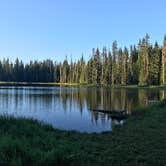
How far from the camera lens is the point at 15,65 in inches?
4788

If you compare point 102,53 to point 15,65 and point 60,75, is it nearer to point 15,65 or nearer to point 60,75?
point 60,75

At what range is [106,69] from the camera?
82750 mm

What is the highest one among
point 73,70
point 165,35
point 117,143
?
point 165,35

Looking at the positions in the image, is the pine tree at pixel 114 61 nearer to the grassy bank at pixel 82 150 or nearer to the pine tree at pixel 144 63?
the pine tree at pixel 144 63

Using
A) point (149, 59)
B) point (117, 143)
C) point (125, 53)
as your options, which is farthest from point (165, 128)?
point (125, 53)

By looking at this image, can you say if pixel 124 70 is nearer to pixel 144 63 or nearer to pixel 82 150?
pixel 144 63

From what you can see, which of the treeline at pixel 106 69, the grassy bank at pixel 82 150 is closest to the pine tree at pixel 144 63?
the treeline at pixel 106 69

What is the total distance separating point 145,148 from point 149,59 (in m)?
62.3

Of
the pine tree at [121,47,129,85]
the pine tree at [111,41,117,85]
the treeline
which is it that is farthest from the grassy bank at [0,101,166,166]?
the pine tree at [111,41,117,85]

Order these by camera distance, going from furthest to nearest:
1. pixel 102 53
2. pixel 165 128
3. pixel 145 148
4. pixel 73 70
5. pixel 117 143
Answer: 1. pixel 73 70
2. pixel 102 53
3. pixel 165 128
4. pixel 117 143
5. pixel 145 148

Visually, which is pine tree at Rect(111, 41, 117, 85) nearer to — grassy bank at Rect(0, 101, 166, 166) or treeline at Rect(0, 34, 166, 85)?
treeline at Rect(0, 34, 166, 85)

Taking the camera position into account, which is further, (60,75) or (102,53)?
(60,75)

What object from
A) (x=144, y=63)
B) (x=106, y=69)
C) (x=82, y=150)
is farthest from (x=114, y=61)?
(x=82, y=150)

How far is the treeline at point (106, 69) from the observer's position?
64.7m
